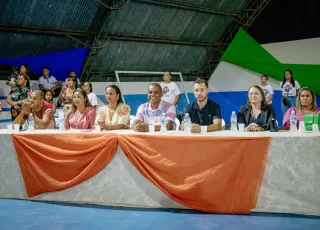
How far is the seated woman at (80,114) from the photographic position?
14.0 feet

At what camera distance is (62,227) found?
10.2ft

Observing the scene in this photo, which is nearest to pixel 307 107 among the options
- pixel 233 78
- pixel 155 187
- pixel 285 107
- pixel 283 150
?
pixel 283 150

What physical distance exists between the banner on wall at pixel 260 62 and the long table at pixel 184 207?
278 inches

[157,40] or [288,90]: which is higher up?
[157,40]

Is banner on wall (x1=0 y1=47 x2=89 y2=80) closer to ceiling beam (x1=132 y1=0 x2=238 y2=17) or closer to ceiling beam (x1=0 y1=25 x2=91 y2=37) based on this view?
ceiling beam (x1=0 y1=25 x2=91 y2=37)

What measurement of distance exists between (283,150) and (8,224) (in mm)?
2094

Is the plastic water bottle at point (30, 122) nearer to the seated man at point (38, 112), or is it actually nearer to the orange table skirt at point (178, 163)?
the seated man at point (38, 112)

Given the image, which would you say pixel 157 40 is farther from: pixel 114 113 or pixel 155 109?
pixel 155 109

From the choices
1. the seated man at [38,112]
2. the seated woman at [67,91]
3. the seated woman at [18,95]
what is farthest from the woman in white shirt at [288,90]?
the seated man at [38,112]

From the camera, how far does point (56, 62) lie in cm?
871

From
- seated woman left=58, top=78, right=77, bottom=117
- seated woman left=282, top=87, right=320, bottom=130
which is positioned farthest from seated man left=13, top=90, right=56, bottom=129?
seated woman left=58, top=78, right=77, bottom=117

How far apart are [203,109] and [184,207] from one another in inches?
37.8

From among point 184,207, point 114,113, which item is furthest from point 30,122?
point 184,207

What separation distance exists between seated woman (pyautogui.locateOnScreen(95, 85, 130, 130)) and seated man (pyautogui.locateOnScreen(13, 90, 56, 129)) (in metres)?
0.60
